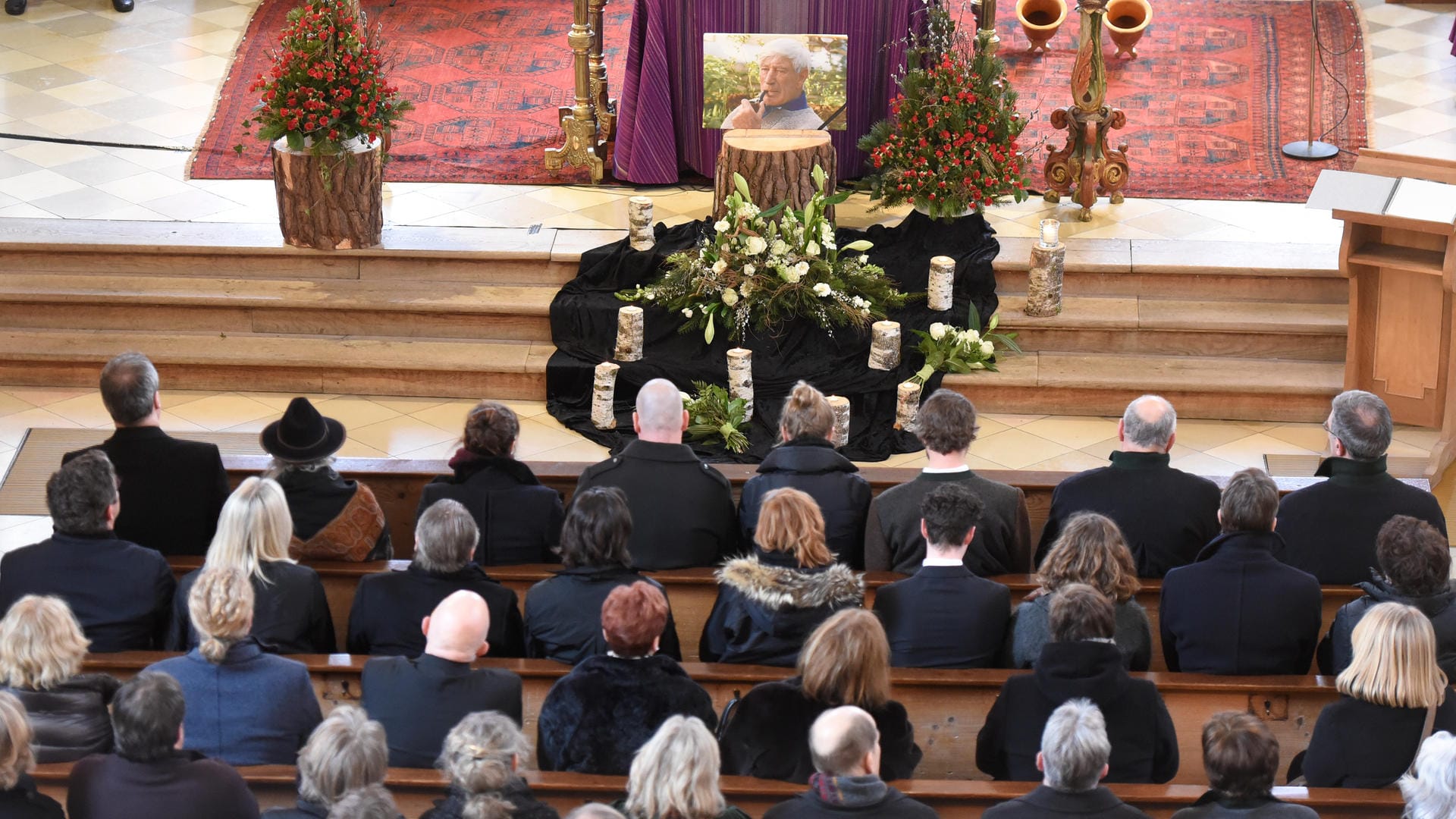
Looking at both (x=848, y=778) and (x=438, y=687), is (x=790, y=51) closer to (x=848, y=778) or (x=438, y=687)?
(x=438, y=687)

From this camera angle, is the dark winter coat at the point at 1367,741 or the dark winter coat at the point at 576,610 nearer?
the dark winter coat at the point at 1367,741

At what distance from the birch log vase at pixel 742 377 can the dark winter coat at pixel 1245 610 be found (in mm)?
3275

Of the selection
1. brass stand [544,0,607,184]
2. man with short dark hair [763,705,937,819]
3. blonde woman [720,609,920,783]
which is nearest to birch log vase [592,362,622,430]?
brass stand [544,0,607,184]

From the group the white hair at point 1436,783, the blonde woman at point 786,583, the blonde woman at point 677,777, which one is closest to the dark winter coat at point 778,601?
the blonde woman at point 786,583

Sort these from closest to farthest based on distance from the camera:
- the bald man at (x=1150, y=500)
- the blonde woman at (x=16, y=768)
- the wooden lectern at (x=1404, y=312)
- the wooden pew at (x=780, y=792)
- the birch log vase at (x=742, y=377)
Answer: the blonde woman at (x=16, y=768) → the wooden pew at (x=780, y=792) → the bald man at (x=1150, y=500) → the wooden lectern at (x=1404, y=312) → the birch log vase at (x=742, y=377)

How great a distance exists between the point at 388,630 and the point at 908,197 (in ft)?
14.8

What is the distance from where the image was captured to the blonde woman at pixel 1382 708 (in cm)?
386

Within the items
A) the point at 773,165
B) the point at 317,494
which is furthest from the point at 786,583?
the point at 773,165

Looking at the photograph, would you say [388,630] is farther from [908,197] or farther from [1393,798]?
[908,197]

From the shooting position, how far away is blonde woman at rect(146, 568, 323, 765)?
3.94 m

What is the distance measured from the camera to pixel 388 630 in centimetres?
443

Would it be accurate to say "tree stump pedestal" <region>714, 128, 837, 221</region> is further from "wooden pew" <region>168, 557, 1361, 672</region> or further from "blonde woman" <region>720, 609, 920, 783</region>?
A: "blonde woman" <region>720, 609, 920, 783</region>

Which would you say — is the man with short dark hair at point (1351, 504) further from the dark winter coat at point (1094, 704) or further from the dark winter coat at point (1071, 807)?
the dark winter coat at point (1071, 807)

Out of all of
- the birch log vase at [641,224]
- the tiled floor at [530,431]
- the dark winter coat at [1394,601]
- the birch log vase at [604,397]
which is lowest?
the tiled floor at [530,431]
